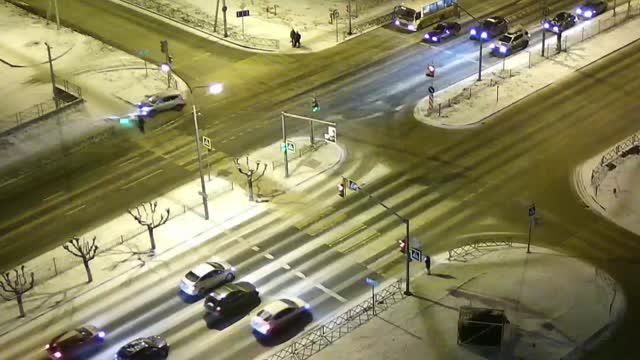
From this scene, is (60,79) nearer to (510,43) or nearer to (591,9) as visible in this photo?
(510,43)

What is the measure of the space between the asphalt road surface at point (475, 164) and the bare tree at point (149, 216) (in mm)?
1963

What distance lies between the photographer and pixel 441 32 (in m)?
98.4

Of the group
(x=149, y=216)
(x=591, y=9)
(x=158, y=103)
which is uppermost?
(x=591, y=9)

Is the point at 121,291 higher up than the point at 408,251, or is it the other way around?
the point at 408,251

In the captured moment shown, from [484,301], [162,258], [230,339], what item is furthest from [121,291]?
[484,301]

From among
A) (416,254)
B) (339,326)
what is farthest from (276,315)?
(416,254)

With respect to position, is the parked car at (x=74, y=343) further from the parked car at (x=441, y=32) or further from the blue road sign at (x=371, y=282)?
the parked car at (x=441, y=32)

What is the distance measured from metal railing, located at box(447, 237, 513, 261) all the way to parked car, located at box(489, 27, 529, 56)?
31232mm

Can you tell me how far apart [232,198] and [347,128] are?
541 inches

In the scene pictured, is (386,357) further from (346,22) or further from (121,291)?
(346,22)

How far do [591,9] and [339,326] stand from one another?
56208mm

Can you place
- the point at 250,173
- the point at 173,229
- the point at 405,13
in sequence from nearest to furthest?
the point at 173,229, the point at 250,173, the point at 405,13

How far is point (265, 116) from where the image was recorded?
8569cm

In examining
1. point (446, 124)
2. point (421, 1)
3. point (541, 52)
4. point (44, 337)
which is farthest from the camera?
point (421, 1)
